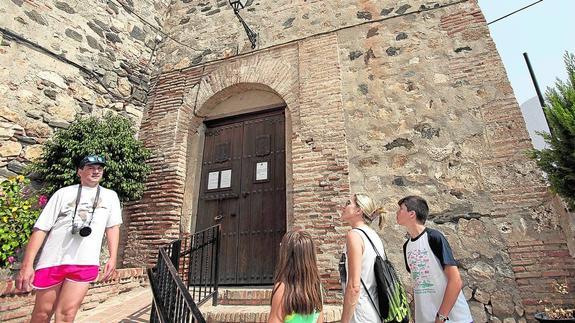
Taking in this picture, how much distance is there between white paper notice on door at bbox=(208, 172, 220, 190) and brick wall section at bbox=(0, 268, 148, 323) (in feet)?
5.27

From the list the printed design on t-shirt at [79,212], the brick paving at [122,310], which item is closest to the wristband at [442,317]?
the printed design on t-shirt at [79,212]

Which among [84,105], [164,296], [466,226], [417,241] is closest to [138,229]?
[84,105]

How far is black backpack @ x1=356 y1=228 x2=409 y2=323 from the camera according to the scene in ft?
6.39

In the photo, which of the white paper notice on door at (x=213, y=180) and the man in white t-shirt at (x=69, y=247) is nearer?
the man in white t-shirt at (x=69, y=247)

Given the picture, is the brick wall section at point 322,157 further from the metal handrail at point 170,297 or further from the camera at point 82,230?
the camera at point 82,230

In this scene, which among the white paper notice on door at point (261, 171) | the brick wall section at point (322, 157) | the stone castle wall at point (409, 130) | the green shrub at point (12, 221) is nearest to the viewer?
the green shrub at point (12, 221)

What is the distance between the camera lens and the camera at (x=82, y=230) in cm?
233

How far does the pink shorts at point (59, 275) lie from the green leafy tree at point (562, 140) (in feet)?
13.4

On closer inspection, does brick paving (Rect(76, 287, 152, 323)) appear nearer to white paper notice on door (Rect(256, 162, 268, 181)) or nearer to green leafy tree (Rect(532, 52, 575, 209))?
white paper notice on door (Rect(256, 162, 268, 181))

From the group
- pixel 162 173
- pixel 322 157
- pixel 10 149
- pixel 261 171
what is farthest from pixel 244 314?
pixel 10 149

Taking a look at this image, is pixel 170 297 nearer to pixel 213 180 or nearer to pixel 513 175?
pixel 213 180

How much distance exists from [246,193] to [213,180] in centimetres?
72

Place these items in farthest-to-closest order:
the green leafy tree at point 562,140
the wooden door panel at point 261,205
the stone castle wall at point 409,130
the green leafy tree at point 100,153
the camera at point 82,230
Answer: the wooden door panel at point 261,205
the green leafy tree at point 100,153
the stone castle wall at point 409,130
the green leafy tree at point 562,140
the camera at point 82,230

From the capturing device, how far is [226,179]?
532cm
